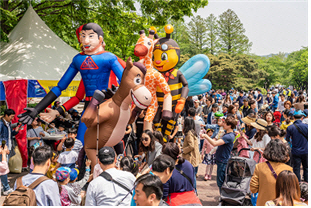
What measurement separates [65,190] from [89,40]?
2.49 metres

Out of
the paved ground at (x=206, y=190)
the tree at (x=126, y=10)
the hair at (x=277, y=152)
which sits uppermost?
the tree at (x=126, y=10)

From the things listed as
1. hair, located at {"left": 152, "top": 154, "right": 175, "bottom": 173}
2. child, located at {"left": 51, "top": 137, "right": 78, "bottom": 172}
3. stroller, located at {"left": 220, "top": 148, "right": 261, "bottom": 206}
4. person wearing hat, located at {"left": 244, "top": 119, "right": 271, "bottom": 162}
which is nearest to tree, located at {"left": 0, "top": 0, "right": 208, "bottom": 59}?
person wearing hat, located at {"left": 244, "top": 119, "right": 271, "bottom": 162}

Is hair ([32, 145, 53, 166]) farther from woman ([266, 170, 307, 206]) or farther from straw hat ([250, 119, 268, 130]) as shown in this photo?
straw hat ([250, 119, 268, 130])

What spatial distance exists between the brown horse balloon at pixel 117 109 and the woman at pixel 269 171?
1699 millimetres

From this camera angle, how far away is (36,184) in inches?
99.3

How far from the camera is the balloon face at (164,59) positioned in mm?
6289

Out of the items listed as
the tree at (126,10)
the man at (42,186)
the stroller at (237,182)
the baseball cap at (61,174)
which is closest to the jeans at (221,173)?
the stroller at (237,182)

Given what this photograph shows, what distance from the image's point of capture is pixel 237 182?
13.4 feet

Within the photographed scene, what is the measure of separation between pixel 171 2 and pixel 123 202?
305 inches

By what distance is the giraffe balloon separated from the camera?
18.0ft

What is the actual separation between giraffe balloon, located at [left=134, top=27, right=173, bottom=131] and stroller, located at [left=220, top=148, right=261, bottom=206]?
1652 mm

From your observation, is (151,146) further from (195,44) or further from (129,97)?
(195,44)

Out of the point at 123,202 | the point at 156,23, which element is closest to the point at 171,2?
the point at 156,23

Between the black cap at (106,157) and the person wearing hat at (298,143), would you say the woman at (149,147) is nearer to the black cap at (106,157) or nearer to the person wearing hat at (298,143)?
the black cap at (106,157)
